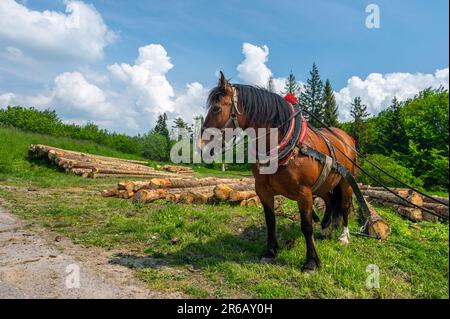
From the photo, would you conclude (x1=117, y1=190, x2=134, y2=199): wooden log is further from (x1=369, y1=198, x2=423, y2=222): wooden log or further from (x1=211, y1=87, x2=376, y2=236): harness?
(x1=369, y1=198, x2=423, y2=222): wooden log

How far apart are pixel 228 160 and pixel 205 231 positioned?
1771 mm

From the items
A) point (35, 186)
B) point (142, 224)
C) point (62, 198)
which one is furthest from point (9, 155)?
point (142, 224)

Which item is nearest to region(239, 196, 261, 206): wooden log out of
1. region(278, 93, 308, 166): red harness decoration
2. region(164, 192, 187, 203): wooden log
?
region(164, 192, 187, 203): wooden log

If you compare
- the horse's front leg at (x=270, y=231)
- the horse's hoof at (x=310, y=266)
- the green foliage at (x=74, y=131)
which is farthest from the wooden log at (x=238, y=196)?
the green foliage at (x=74, y=131)

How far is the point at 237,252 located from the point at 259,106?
209 cm

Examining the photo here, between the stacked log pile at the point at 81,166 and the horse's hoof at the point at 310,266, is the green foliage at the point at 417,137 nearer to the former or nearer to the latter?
the horse's hoof at the point at 310,266

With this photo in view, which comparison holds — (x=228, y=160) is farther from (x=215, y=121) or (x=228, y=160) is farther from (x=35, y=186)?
(x=35, y=186)

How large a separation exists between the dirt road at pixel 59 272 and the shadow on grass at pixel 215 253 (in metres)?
0.32

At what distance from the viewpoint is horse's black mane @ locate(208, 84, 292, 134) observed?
3640mm

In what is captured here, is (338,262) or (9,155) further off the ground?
(9,155)

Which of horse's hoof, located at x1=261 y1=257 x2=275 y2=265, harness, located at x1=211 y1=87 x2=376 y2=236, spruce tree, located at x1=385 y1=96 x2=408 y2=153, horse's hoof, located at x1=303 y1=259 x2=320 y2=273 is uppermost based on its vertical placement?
spruce tree, located at x1=385 y1=96 x2=408 y2=153

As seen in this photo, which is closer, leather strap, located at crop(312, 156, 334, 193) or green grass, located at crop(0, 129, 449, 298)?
green grass, located at crop(0, 129, 449, 298)

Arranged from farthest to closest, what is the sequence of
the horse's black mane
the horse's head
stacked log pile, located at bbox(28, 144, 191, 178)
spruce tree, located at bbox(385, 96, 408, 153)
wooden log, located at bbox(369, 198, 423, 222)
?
1. spruce tree, located at bbox(385, 96, 408, 153)
2. stacked log pile, located at bbox(28, 144, 191, 178)
3. wooden log, located at bbox(369, 198, 423, 222)
4. the horse's black mane
5. the horse's head

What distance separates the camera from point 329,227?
515 centimetres
